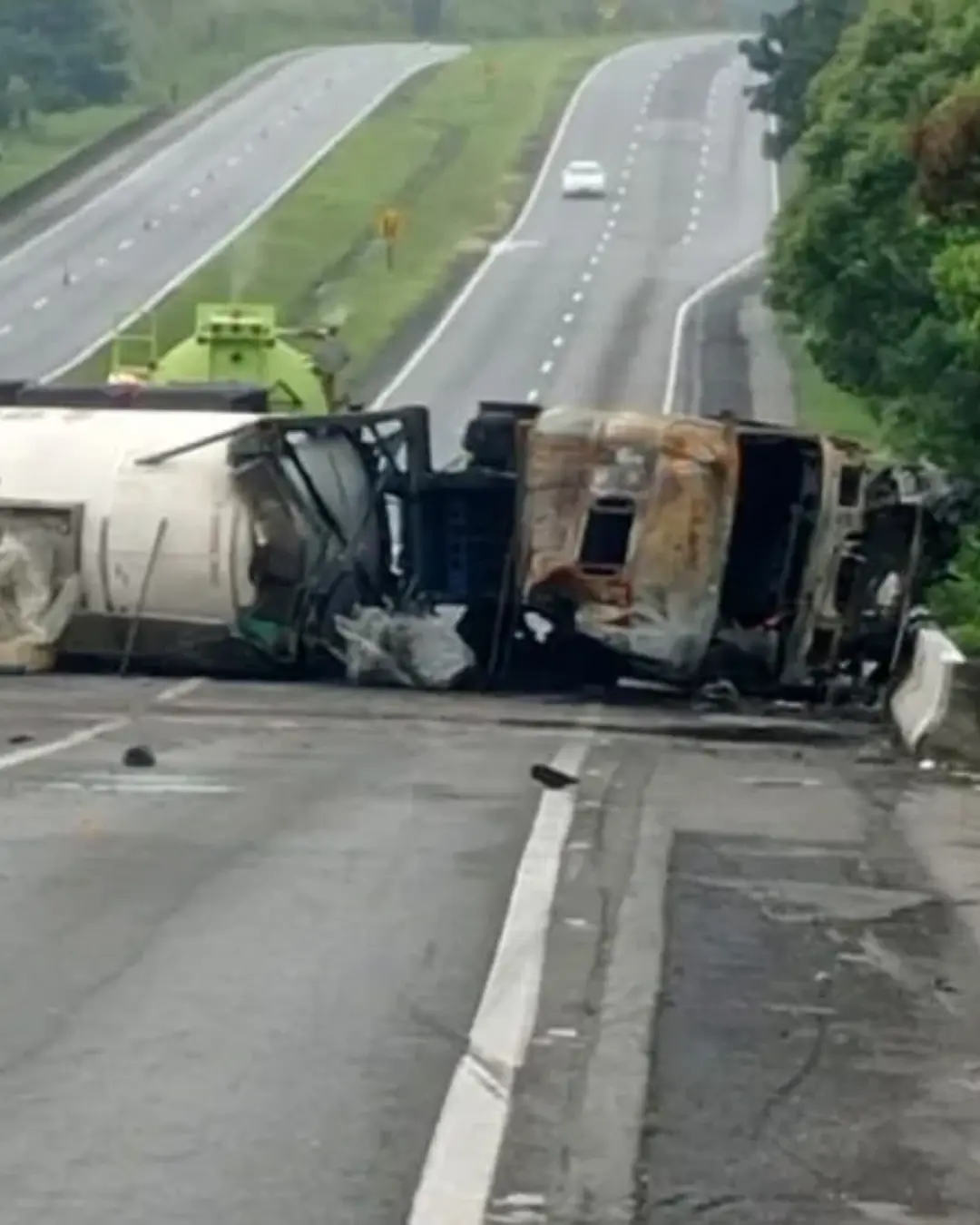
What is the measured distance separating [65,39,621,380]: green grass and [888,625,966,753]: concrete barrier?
33883 millimetres

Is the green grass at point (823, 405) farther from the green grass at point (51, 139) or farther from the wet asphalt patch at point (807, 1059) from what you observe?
the wet asphalt patch at point (807, 1059)

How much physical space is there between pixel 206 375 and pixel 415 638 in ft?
19.9

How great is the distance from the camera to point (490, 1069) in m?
9.27

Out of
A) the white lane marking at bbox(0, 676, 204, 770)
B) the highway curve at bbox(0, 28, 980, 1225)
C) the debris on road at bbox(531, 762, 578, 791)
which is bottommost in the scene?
the white lane marking at bbox(0, 676, 204, 770)

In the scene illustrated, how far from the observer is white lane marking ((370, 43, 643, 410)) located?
2611 inches

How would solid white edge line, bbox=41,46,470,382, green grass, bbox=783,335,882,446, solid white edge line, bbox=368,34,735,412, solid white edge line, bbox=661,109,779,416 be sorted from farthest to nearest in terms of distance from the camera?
solid white edge line, bbox=41,46,470,382, solid white edge line, bbox=368,34,735,412, solid white edge line, bbox=661,109,779,416, green grass, bbox=783,335,882,446

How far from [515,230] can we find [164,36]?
52823 millimetres

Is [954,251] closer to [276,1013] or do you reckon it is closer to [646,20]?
[276,1013]

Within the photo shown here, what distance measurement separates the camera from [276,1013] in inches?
397

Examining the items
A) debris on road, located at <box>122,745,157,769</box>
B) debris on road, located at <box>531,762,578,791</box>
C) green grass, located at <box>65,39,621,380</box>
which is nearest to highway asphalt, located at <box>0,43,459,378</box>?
green grass, located at <box>65,39,621,380</box>

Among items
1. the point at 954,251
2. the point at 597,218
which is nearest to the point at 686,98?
the point at 597,218

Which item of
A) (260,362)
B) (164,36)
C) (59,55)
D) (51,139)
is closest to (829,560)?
(260,362)

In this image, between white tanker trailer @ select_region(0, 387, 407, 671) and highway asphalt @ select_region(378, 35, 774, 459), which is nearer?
white tanker trailer @ select_region(0, 387, 407, 671)

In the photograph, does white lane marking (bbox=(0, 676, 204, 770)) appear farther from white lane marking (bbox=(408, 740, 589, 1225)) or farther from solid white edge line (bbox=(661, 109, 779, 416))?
solid white edge line (bbox=(661, 109, 779, 416))
